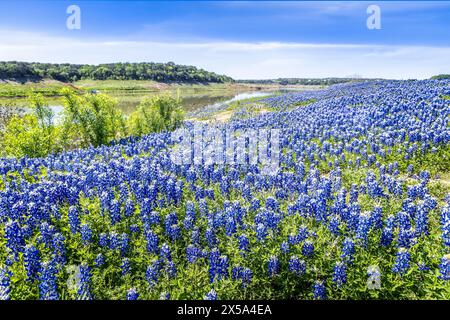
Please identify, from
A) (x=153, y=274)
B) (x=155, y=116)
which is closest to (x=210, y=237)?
(x=153, y=274)

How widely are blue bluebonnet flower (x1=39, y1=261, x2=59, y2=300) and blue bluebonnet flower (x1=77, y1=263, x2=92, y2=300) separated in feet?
1.24

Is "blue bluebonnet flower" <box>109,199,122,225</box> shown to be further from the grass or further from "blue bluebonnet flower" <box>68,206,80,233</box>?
the grass

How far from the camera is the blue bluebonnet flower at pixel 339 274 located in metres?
5.92

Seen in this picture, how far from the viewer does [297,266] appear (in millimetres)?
6281

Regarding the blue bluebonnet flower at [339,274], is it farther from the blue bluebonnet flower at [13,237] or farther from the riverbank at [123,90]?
the riverbank at [123,90]

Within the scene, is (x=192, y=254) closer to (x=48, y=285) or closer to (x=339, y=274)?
(x=48, y=285)

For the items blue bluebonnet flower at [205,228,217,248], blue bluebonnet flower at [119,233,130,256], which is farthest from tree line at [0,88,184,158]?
blue bluebonnet flower at [205,228,217,248]

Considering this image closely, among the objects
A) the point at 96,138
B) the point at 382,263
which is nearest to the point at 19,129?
the point at 96,138

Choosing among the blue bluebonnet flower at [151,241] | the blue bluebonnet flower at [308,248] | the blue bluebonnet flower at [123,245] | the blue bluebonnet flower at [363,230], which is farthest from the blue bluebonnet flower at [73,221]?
the blue bluebonnet flower at [363,230]

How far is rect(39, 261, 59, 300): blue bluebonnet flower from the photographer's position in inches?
216

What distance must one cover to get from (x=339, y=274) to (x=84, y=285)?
462 cm

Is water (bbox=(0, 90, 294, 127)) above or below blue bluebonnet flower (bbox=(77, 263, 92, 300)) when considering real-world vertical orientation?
above
